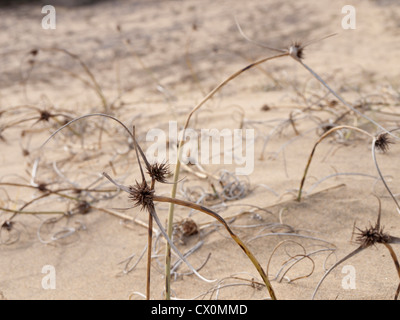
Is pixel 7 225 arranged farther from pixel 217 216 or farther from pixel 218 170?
pixel 217 216

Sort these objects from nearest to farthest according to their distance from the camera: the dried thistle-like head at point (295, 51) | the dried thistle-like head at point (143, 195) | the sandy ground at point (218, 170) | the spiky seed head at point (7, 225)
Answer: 1. the dried thistle-like head at point (143, 195)
2. the dried thistle-like head at point (295, 51)
3. the sandy ground at point (218, 170)
4. the spiky seed head at point (7, 225)

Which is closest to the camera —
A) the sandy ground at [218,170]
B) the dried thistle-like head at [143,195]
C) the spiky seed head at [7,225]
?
the dried thistle-like head at [143,195]

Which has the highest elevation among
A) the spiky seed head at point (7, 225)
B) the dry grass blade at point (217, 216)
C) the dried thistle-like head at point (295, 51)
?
the dried thistle-like head at point (295, 51)

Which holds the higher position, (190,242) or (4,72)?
(4,72)

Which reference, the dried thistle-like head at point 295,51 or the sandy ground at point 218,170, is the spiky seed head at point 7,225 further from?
the dried thistle-like head at point 295,51

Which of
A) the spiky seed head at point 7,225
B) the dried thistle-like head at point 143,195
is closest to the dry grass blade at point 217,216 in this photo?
the dried thistle-like head at point 143,195

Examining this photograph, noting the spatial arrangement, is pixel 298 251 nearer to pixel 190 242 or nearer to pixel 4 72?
pixel 190 242

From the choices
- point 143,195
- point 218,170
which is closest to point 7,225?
point 218,170
